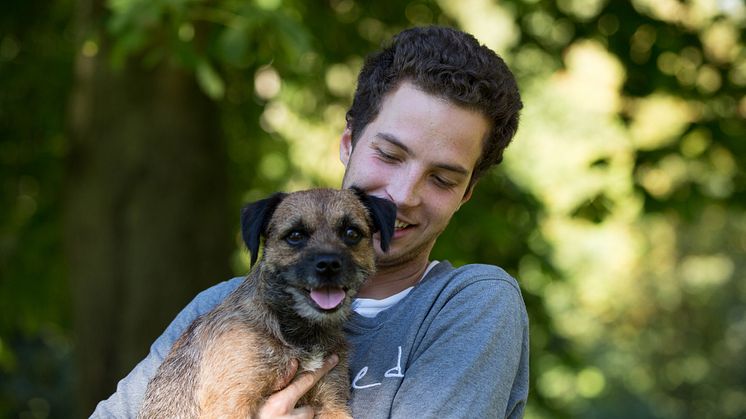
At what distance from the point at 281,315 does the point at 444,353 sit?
87cm

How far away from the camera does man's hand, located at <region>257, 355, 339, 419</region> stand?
12.6 feet

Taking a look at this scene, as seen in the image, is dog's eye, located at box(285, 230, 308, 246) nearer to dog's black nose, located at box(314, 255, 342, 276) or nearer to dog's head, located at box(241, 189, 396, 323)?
dog's head, located at box(241, 189, 396, 323)

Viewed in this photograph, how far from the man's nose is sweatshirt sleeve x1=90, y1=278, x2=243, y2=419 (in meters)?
1.01

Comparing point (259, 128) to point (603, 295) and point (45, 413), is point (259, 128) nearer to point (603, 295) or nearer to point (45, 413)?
point (45, 413)

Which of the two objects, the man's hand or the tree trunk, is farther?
the tree trunk

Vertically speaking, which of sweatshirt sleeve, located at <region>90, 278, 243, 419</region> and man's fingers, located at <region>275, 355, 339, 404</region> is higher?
man's fingers, located at <region>275, 355, 339, 404</region>

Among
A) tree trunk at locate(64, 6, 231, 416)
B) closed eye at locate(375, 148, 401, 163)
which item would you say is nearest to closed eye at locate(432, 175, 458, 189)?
closed eye at locate(375, 148, 401, 163)

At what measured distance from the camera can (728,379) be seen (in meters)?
23.5

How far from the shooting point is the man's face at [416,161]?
4.06 m

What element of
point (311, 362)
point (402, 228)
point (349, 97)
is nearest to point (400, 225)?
point (402, 228)

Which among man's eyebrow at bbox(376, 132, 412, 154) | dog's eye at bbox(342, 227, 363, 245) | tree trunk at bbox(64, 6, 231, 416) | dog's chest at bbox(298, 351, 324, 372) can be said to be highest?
man's eyebrow at bbox(376, 132, 412, 154)

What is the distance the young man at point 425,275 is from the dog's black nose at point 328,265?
1.11ft

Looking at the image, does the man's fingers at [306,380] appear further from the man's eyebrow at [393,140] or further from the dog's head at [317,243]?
the man's eyebrow at [393,140]

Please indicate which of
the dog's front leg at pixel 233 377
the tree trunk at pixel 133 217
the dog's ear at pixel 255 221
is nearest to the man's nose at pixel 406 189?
the dog's ear at pixel 255 221
